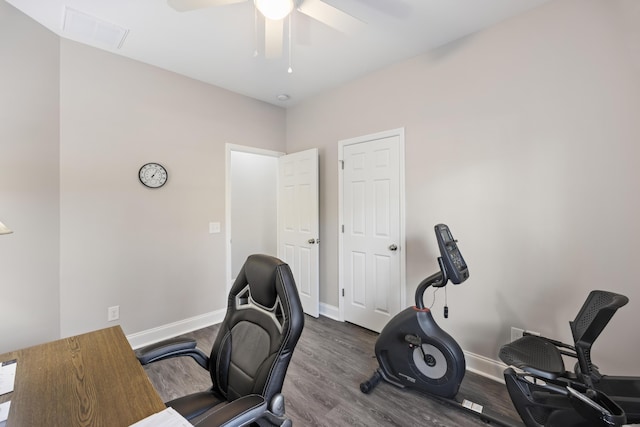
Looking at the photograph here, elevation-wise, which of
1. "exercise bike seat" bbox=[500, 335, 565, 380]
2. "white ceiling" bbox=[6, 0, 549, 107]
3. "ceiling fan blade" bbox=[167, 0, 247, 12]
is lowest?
"exercise bike seat" bbox=[500, 335, 565, 380]

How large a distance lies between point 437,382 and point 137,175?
3.10 m

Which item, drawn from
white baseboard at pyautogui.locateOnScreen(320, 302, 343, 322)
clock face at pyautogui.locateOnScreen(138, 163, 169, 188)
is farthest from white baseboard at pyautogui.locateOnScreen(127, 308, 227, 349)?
clock face at pyautogui.locateOnScreen(138, 163, 169, 188)

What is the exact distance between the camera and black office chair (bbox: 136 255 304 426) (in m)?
1.05

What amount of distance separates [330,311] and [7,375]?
8.97 ft

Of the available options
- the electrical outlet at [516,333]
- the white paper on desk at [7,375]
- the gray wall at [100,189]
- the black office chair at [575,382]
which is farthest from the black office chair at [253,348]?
the electrical outlet at [516,333]

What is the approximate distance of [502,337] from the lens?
210cm

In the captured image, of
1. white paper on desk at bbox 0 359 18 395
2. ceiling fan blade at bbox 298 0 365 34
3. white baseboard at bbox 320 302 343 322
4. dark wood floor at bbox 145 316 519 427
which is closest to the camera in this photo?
white paper on desk at bbox 0 359 18 395

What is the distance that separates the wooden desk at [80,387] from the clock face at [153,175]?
172cm

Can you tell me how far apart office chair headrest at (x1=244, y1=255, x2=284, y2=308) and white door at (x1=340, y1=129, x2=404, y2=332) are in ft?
5.66

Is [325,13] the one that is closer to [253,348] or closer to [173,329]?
[253,348]

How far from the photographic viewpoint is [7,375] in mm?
1035

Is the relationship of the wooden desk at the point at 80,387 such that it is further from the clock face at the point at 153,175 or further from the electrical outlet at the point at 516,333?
the electrical outlet at the point at 516,333

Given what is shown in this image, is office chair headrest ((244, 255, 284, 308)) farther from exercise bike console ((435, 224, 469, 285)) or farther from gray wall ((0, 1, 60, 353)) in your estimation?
gray wall ((0, 1, 60, 353))

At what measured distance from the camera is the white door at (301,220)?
11.0 feet
